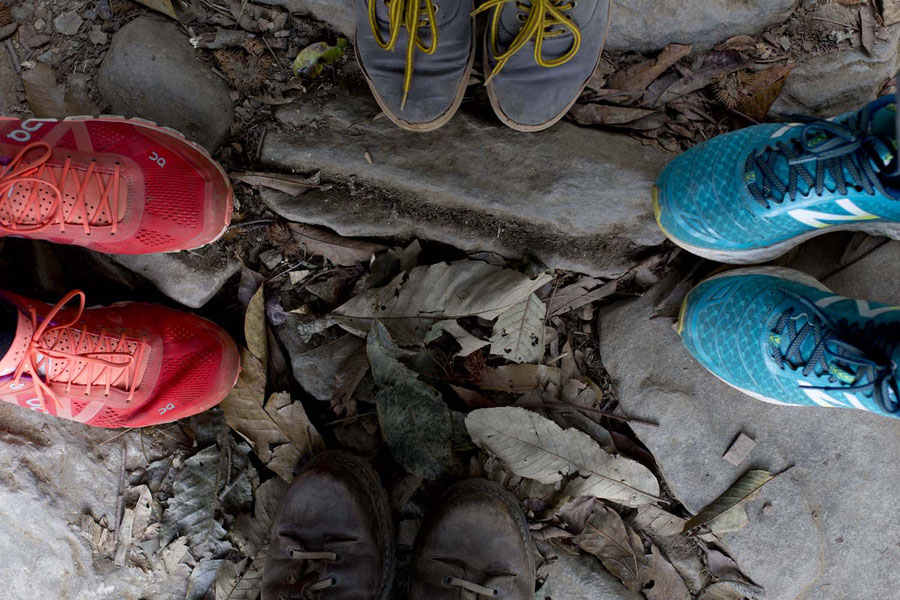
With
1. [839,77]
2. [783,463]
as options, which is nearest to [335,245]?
[783,463]

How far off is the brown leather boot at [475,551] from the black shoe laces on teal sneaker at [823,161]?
1383mm

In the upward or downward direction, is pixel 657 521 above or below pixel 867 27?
below

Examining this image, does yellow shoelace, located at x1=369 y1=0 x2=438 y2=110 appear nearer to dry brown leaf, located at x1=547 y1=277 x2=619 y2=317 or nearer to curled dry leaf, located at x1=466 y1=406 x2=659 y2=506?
dry brown leaf, located at x1=547 y1=277 x2=619 y2=317

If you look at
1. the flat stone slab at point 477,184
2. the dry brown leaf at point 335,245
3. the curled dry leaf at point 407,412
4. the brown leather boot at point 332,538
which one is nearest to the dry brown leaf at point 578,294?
the flat stone slab at point 477,184

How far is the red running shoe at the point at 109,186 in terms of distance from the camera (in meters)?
1.81

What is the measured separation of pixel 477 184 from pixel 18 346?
170cm

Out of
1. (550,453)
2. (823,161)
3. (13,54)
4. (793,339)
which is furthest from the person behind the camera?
(13,54)

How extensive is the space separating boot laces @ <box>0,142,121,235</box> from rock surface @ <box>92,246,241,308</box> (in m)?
0.24

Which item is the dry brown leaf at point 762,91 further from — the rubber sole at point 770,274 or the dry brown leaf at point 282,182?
the dry brown leaf at point 282,182

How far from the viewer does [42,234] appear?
1.86m

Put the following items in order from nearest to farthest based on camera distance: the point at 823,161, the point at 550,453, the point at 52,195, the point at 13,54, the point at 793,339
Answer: the point at 823,161, the point at 793,339, the point at 52,195, the point at 550,453, the point at 13,54

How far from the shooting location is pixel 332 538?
195cm

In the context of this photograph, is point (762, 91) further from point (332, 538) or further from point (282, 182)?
point (332, 538)

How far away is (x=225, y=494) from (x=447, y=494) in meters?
0.87
